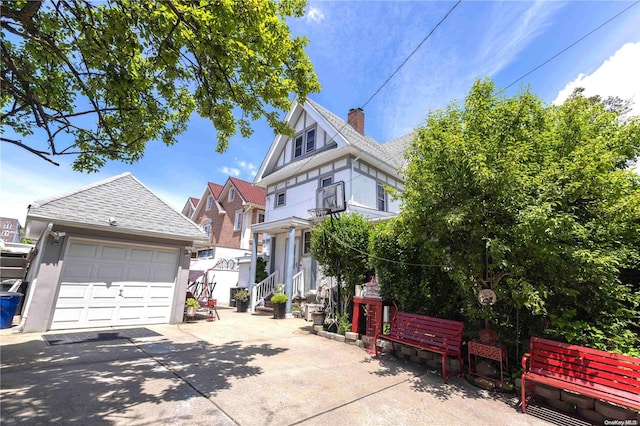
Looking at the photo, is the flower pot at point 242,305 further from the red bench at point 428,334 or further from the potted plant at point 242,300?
the red bench at point 428,334

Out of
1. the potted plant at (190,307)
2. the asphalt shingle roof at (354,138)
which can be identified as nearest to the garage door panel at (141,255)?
the potted plant at (190,307)

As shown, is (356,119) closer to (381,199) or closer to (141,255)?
(381,199)

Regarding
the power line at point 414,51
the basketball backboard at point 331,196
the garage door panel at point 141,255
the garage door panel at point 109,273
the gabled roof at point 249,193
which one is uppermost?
the gabled roof at point 249,193

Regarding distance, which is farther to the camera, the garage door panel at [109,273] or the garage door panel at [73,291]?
the garage door panel at [109,273]

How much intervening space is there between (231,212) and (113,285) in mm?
15418

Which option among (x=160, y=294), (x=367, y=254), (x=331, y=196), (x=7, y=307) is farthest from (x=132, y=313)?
(x=367, y=254)

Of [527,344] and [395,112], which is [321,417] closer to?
[527,344]

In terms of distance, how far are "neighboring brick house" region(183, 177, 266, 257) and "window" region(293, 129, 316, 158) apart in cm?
758

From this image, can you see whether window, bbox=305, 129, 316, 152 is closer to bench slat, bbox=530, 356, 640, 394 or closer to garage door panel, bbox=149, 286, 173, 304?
garage door panel, bbox=149, 286, 173, 304

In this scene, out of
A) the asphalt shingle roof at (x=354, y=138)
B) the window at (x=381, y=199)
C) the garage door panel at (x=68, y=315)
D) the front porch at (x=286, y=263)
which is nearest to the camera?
the garage door panel at (x=68, y=315)

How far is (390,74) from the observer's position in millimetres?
7402

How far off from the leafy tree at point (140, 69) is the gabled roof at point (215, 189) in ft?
65.1

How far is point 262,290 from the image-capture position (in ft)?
44.8

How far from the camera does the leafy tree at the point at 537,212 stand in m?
4.03
